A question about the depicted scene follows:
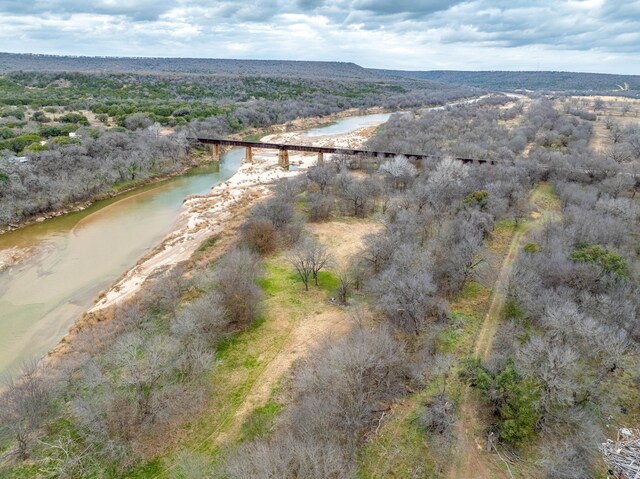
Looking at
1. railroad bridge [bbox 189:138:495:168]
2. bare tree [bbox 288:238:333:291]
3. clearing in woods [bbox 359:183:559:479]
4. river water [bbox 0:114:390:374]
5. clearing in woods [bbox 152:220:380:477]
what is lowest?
river water [bbox 0:114:390:374]

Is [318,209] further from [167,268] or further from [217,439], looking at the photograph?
[217,439]

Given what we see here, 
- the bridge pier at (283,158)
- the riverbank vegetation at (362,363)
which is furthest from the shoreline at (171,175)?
the riverbank vegetation at (362,363)

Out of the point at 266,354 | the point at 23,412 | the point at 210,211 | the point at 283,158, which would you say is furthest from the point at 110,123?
the point at 23,412

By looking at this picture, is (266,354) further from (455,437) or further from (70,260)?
(70,260)

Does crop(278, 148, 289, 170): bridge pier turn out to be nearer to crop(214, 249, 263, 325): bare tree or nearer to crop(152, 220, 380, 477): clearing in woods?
crop(152, 220, 380, 477): clearing in woods

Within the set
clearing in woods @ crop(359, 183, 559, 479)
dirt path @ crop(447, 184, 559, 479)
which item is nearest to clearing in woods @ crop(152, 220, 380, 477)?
clearing in woods @ crop(359, 183, 559, 479)

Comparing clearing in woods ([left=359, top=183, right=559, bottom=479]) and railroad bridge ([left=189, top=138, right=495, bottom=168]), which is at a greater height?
railroad bridge ([left=189, top=138, right=495, bottom=168])

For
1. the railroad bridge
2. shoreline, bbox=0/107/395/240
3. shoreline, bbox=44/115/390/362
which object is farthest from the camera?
the railroad bridge
